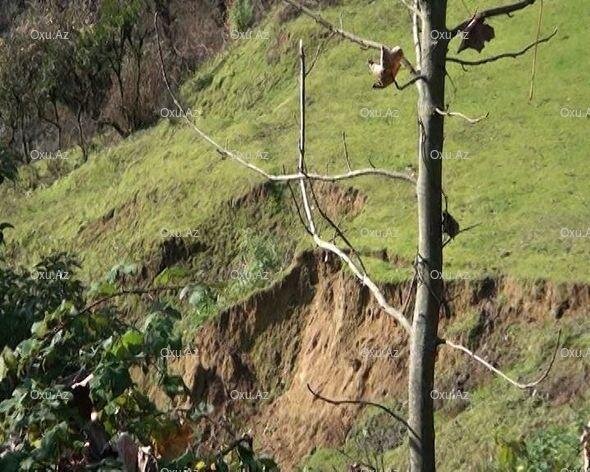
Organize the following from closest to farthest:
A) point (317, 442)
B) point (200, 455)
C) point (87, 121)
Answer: point (200, 455) → point (317, 442) → point (87, 121)

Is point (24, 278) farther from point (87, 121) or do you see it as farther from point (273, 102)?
point (87, 121)

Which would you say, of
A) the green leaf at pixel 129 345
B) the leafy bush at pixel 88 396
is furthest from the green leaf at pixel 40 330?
the green leaf at pixel 129 345

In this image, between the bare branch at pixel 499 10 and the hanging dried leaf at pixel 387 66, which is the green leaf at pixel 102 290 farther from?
the bare branch at pixel 499 10

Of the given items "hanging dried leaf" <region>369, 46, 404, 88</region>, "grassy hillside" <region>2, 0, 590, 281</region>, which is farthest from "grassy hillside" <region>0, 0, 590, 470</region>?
"hanging dried leaf" <region>369, 46, 404, 88</region>

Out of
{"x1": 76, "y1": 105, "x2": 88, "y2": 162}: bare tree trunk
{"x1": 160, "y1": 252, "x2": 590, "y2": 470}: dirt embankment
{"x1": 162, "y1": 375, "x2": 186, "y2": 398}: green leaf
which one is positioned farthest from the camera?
{"x1": 76, "y1": 105, "x2": 88, "y2": 162}: bare tree trunk

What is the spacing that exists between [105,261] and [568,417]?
10.7 m

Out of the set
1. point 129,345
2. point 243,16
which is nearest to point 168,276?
point 129,345

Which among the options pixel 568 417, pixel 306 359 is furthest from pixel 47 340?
pixel 306 359

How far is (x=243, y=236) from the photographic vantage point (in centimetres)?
1628

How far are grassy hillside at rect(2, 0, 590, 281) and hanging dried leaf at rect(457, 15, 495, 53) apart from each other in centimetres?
631

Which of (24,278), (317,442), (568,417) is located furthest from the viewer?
(317,442)

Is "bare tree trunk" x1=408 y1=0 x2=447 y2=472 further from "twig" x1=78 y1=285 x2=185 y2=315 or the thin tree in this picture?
"twig" x1=78 y1=285 x2=185 y2=315

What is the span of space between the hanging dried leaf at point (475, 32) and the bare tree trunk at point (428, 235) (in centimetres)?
7

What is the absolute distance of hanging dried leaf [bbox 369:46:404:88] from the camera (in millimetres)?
3062
